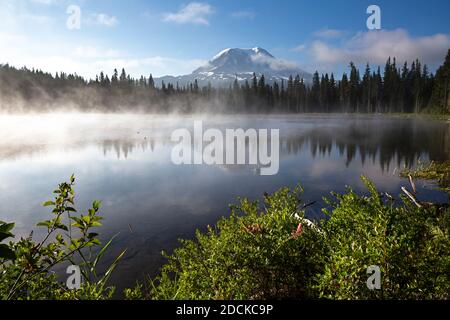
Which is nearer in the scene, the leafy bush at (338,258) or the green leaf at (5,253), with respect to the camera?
the green leaf at (5,253)

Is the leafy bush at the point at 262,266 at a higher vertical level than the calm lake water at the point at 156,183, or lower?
higher

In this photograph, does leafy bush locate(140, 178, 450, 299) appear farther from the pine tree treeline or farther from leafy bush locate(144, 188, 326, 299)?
the pine tree treeline

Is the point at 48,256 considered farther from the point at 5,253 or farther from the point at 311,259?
the point at 311,259

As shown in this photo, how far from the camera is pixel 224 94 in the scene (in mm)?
167500

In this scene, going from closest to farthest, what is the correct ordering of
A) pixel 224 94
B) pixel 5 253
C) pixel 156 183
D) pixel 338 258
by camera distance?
pixel 5 253 → pixel 338 258 → pixel 156 183 → pixel 224 94

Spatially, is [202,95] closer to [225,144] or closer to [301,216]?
[225,144]

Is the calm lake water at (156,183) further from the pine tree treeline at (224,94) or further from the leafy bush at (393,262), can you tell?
the pine tree treeline at (224,94)

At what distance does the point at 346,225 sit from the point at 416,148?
35.5m

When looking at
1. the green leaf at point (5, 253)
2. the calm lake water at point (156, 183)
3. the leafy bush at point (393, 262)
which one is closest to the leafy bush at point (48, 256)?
the green leaf at point (5, 253)

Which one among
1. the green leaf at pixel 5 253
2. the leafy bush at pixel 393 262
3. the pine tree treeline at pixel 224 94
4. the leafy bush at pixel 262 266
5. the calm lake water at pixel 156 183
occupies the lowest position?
the calm lake water at pixel 156 183

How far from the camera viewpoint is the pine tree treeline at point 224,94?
5148 inches

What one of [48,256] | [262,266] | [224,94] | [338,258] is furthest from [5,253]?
[224,94]

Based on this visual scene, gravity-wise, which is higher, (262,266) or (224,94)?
(224,94)
